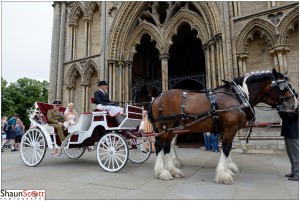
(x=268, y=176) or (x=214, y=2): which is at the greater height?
(x=214, y=2)

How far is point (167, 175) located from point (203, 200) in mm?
1356

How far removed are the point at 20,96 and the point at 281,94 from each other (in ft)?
143

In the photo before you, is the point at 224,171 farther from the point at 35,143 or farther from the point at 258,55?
the point at 258,55

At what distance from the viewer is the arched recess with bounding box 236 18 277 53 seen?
883cm

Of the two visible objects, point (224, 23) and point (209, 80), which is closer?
point (224, 23)

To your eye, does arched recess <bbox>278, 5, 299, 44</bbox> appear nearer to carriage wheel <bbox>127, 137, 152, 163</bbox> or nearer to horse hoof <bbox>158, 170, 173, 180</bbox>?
carriage wheel <bbox>127, 137, 152, 163</bbox>

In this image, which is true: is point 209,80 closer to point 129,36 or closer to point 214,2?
point 214,2

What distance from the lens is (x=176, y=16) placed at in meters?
11.8

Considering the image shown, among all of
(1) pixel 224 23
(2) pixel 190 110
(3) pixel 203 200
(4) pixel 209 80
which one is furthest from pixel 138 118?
(1) pixel 224 23

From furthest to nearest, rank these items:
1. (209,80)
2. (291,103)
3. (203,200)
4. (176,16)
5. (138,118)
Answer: (176,16) → (209,80) → (138,118) → (291,103) → (203,200)

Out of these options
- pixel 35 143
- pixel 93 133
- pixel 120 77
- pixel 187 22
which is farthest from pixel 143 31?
pixel 35 143

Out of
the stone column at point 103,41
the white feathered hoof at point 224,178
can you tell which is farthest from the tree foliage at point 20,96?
the white feathered hoof at point 224,178

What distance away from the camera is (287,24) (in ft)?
28.1

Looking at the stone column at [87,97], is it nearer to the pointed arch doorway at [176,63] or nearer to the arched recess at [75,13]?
the pointed arch doorway at [176,63]
